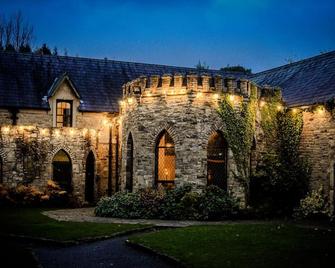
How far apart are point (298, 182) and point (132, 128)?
7602 millimetres

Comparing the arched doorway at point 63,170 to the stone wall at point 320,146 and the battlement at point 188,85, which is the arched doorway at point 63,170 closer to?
the battlement at point 188,85

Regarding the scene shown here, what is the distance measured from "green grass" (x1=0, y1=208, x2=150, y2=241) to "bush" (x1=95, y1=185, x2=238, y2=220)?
7.45 feet

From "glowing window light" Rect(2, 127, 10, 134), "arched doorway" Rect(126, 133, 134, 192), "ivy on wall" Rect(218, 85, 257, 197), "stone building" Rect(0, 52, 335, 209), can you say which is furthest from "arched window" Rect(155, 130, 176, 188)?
"glowing window light" Rect(2, 127, 10, 134)

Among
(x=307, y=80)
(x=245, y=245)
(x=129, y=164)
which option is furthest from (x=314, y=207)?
(x=129, y=164)

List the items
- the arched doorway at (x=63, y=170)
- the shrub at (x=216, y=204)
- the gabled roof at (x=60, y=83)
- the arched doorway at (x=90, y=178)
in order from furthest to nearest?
the arched doorway at (x=90, y=178) → the gabled roof at (x=60, y=83) → the arched doorway at (x=63, y=170) → the shrub at (x=216, y=204)

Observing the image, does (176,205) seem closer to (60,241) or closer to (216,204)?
(216,204)

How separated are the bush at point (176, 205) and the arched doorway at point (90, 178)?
618cm

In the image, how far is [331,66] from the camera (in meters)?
21.0

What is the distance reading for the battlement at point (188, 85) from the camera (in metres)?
17.6

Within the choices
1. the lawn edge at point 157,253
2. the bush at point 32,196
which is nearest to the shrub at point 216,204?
the lawn edge at point 157,253

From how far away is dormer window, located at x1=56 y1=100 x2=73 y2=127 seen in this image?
2373 centimetres

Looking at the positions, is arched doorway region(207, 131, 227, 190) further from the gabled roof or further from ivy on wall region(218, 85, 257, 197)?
the gabled roof

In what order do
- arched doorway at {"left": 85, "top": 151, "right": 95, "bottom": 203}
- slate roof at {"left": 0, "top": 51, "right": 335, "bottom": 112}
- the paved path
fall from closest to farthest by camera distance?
the paved path
slate roof at {"left": 0, "top": 51, "right": 335, "bottom": 112}
arched doorway at {"left": 85, "top": 151, "right": 95, "bottom": 203}

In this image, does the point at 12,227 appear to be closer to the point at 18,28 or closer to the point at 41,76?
the point at 41,76
